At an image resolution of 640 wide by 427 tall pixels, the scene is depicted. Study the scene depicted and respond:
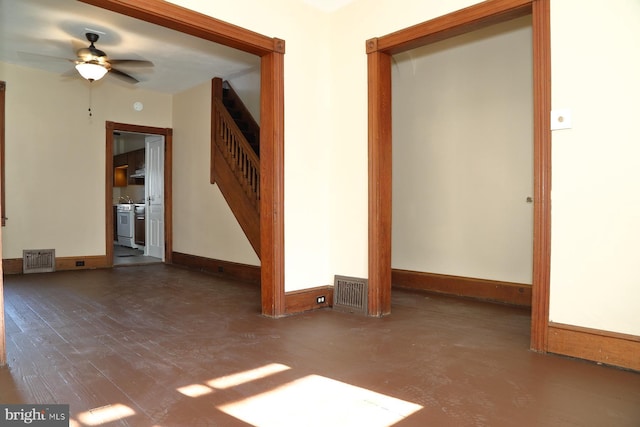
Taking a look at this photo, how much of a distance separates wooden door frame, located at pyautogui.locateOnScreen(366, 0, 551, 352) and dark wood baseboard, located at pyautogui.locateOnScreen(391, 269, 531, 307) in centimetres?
130

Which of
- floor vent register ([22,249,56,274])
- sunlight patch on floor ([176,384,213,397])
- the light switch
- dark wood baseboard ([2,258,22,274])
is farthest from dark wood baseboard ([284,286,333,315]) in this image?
dark wood baseboard ([2,258,22,274])

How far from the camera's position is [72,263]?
21.5 feet

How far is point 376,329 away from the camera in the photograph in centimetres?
335

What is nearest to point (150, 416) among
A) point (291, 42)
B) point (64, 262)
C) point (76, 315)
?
point (76, 315)

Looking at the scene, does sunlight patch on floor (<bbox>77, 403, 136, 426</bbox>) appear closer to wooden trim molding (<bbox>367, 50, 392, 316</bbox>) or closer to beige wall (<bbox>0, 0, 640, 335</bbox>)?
beige wall (<bbox>0, 0, 640, 335</bbox>)

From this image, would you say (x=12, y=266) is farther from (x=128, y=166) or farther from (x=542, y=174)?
(x=542, y=174)

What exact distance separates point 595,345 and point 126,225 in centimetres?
1018

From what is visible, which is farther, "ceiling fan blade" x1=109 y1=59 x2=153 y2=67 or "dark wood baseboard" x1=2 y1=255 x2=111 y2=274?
"dark wood baseboard" x1=2 y1=255 x2=111 y2=274

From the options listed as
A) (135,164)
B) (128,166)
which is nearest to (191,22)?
(135,164)

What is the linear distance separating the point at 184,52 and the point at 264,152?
254cm

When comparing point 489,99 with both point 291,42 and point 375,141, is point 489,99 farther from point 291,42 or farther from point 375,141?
point 291,42

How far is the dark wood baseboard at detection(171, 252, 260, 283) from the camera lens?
568cm

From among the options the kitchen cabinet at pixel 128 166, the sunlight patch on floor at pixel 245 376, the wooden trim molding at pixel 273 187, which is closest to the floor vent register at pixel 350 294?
the wooden trim molding at pixel 273 187

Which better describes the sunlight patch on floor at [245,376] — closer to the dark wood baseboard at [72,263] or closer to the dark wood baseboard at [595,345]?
the dark wood baseboard at [595,345]
